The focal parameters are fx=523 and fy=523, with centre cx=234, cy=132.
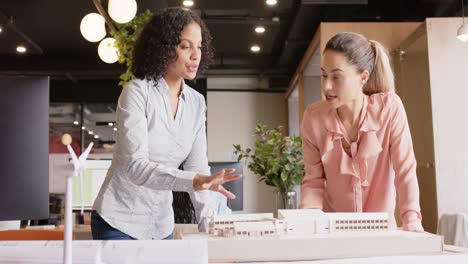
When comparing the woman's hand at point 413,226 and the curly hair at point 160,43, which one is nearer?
the woman's hand at point 413,226

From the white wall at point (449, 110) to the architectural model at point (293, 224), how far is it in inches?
162

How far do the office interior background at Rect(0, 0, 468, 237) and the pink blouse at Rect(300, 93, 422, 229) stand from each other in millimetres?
878

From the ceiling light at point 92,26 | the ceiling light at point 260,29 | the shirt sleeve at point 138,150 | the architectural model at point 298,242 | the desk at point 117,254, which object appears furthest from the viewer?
the ceiling light at point 260,29

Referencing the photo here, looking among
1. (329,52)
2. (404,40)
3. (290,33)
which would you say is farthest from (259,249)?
(290,33)

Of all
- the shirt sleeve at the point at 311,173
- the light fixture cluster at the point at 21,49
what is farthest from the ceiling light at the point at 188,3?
the shirt sleeve at the point at 311,173

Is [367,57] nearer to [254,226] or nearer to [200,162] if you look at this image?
[200,162]

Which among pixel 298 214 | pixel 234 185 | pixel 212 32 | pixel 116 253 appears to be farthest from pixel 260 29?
pixel 116 253

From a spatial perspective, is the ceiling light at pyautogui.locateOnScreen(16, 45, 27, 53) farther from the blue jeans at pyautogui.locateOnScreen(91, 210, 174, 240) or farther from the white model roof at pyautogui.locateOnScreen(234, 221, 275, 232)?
the white model roof at pyautogui.locateOnScreen(234, 221, 275, 232)

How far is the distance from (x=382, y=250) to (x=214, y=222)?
1.23 ft

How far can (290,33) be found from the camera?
8086mm

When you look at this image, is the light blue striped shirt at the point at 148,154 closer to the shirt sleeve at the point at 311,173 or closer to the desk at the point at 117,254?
the shirt sleeve at the point at 311,173

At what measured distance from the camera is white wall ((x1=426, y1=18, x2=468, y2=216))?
499cm

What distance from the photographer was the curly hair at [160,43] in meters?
1.69

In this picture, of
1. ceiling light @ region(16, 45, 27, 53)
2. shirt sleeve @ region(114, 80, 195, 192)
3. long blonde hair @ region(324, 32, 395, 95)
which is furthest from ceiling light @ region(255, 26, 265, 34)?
shirt sleeve @ region(114, 80, 195, 192)
